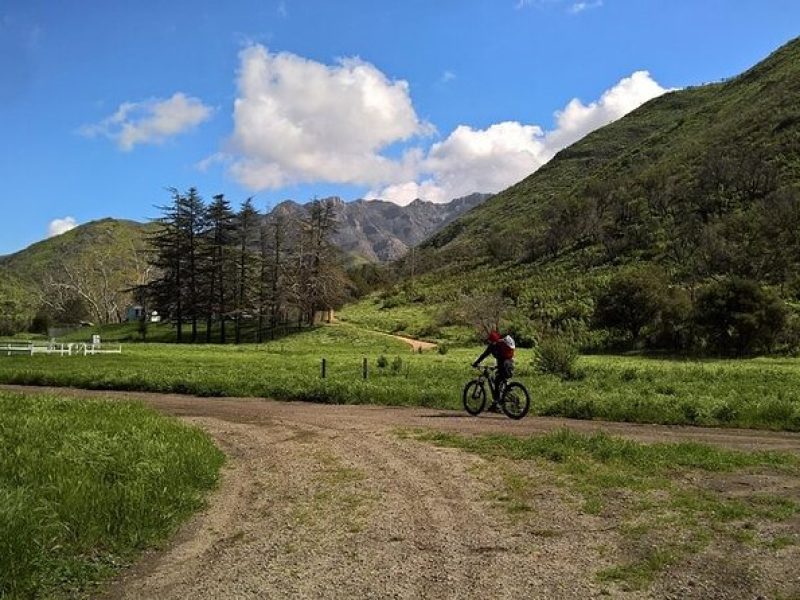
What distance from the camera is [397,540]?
286 inches

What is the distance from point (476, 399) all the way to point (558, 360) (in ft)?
35.7

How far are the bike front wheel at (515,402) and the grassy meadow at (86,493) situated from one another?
7.38 m

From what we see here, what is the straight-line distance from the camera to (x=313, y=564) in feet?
21.5

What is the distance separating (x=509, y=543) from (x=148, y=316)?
10224 cm

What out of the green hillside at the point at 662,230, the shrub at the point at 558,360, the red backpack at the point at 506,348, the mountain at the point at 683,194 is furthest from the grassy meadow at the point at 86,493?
the mountain at the point at 683,194

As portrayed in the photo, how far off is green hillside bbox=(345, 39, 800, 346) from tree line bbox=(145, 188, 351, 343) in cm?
927

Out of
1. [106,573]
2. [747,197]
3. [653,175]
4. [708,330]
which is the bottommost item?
[106,573]

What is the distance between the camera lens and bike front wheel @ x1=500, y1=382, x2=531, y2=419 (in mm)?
16719

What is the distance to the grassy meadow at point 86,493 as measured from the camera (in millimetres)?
6215

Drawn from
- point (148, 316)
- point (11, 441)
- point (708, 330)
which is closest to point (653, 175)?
point (708, 330)

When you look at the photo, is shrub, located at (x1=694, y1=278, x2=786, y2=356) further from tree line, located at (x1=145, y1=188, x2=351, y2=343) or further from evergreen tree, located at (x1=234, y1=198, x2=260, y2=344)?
evergreen tree, located at (x1=234, y1=198, x2=260, y2=344)

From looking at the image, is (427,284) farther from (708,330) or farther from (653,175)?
(708,330)

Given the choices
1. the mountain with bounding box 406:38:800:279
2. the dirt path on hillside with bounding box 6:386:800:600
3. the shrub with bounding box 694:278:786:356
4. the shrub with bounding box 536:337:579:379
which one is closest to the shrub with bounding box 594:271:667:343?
the shrub with bounding box 694:278:786:356

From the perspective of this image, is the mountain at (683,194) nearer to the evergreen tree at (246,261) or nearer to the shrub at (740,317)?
the shrub at (740,317)
